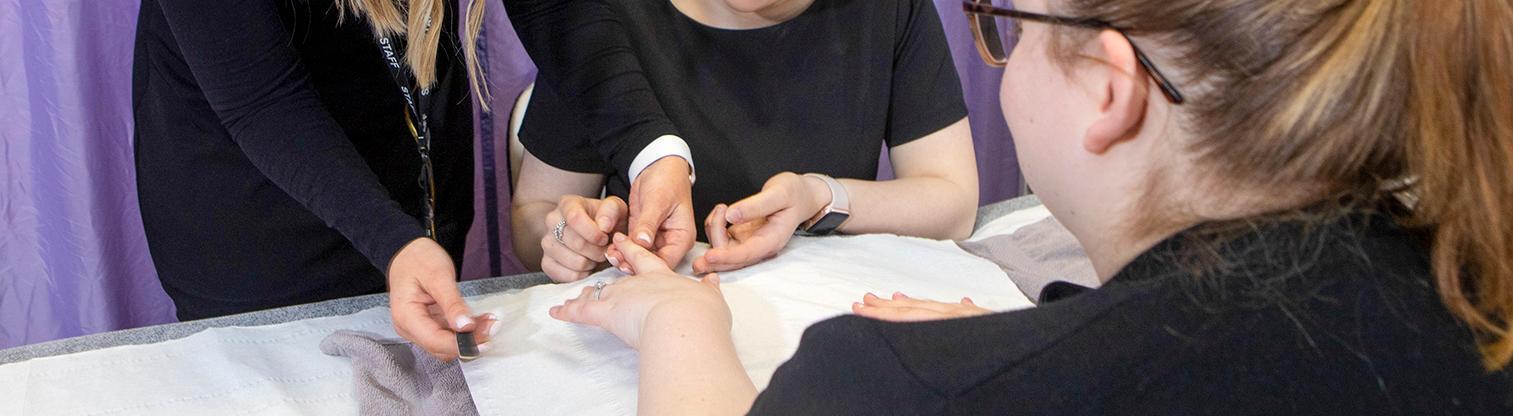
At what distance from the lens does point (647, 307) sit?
937 mm

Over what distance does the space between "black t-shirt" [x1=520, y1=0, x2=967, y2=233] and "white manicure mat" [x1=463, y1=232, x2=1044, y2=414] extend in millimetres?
218

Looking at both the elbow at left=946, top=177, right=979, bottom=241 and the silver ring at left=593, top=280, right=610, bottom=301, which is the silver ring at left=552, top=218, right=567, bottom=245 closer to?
the silver ring at left=593, top=280, right=610, bottom=301

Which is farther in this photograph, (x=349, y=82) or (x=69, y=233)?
(x=69, y=233)

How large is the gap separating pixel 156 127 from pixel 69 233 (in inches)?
21.2

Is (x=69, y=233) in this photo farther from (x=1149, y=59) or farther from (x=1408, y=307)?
(x=1408, y=307)

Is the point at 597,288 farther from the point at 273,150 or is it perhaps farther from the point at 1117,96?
the point at 1117,96

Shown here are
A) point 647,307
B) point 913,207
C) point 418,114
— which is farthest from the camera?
point 913,207

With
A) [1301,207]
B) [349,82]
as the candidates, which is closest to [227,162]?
[349,82]

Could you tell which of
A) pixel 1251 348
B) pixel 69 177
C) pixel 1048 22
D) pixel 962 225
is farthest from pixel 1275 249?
pixel 69 177

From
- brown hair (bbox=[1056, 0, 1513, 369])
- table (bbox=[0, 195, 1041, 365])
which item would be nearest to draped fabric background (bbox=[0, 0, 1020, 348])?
table (bbox=[0, 195, 1041, 365])

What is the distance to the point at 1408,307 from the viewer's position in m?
0.58

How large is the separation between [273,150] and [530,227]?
1.45ft

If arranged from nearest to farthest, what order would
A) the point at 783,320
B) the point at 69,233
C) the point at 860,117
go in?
the point at 783,320
the point at 860,117
the point at 69,233

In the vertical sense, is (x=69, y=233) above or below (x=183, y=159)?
below
